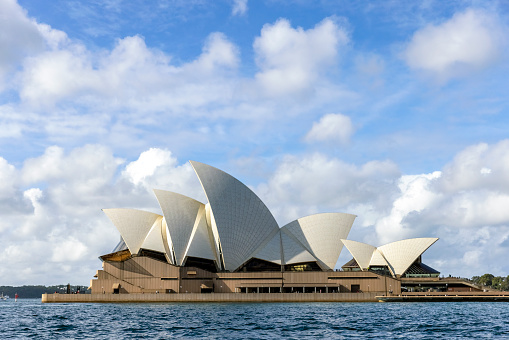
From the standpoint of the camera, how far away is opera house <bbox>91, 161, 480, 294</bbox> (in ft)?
255

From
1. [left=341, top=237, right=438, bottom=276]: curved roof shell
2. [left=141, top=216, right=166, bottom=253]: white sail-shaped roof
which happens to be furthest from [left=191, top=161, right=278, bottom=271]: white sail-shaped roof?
[left=341, top=237, right=438, bottom=276]: curved roof shell

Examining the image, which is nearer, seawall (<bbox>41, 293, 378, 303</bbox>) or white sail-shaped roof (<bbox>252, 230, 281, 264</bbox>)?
seawall (<bbox>41, 293, 378, 303</bbox>)

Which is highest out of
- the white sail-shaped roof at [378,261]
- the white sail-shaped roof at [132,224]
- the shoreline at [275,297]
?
the white sail-shaped roof at [132,224]

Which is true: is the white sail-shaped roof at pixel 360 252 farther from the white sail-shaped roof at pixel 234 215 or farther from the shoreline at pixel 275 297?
the white sail-shaped roof at pixel 234 215

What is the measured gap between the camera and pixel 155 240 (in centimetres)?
7919

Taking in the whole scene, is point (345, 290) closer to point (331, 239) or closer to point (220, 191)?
point (331, 239)

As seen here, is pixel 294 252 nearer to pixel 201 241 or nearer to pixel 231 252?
pixel 231 252

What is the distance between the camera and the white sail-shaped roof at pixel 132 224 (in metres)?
79.0

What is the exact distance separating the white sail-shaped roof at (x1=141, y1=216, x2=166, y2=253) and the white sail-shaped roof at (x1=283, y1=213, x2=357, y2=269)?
61.5ft

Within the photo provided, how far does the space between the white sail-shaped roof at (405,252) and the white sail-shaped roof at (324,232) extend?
750cm

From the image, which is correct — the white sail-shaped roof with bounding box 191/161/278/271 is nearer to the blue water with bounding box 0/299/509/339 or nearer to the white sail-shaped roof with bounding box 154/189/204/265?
the white sail-shaped roof with bounding box 154/189/204/265

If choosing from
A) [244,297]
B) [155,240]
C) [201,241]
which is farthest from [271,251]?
[155,240]

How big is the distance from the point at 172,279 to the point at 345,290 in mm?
24568

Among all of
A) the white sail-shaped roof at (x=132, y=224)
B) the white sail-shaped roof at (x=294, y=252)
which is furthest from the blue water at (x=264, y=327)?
the white sail-shaped roof at (x=294, y=252)
